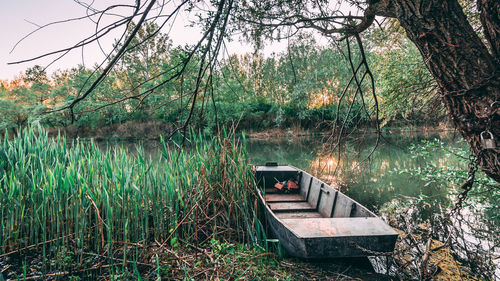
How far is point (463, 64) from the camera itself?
1.06 m

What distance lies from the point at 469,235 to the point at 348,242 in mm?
2643

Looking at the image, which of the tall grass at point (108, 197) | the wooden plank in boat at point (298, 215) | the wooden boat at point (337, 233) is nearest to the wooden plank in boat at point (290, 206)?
the wooden plank in boat at point (298, 215)

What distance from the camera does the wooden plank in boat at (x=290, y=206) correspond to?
14.7 ft

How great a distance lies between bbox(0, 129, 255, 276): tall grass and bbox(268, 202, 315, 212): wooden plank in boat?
1019mm

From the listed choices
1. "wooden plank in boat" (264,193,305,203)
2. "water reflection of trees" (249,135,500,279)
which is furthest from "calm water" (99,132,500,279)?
"wooden plank in boat" (264,193,305,203)

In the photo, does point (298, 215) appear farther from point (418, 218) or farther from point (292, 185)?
point (418, 218)

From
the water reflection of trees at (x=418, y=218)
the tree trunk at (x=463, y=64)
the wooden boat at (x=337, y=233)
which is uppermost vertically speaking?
the tree trunk at (x=463, y=64)

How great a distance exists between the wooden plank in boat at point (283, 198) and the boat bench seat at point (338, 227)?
1.98 m

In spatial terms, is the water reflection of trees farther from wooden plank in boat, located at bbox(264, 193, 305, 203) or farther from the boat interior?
wooden plank in boat, located at bbox(264, 193, 305, 203)

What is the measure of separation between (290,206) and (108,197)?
3.15 m

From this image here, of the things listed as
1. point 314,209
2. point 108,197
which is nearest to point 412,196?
point 314,209

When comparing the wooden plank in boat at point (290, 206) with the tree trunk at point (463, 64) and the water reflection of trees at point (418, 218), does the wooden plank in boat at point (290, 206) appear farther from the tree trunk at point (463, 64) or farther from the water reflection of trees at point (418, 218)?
the tree trunk at point (463, 64)

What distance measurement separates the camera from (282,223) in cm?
297

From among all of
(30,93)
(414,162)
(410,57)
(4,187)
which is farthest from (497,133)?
(30,93)
